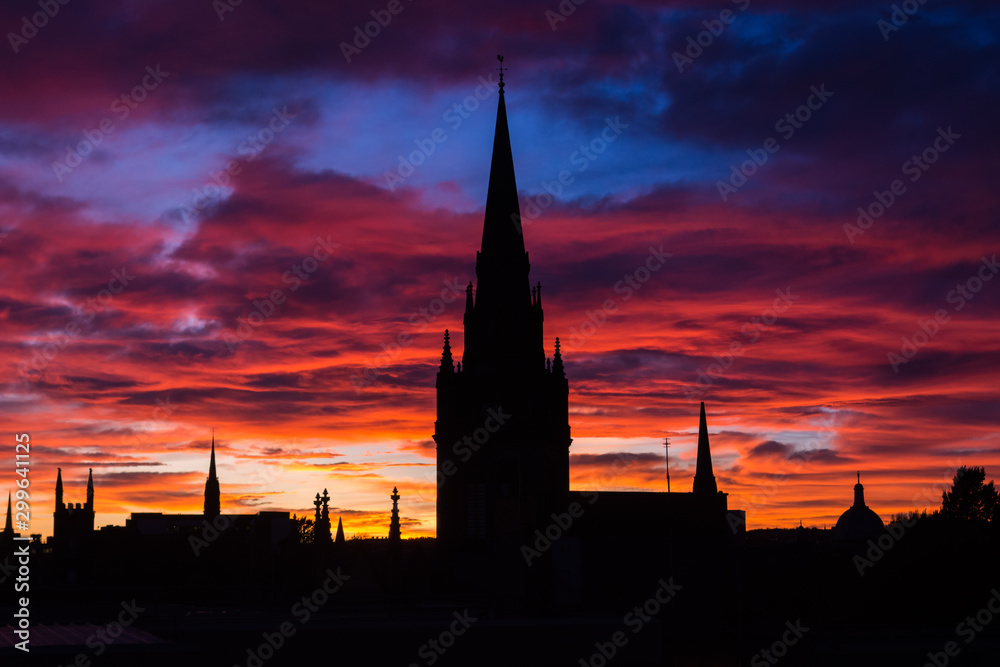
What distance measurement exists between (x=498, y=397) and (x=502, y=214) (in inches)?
543

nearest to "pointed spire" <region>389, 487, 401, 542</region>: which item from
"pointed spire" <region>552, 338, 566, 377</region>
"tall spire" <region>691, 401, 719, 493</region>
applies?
"pointed spire" <region>552, 338, 566, 377</region>

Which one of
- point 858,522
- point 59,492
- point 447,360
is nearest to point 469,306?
point 447,360

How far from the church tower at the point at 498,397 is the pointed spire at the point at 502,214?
0.08m

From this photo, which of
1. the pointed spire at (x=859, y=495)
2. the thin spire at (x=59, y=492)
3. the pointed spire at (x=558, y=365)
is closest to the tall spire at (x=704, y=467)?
the pointed spire at (x=859, y=495)

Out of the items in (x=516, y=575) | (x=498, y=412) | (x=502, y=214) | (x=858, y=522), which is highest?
(x=502, y=214)

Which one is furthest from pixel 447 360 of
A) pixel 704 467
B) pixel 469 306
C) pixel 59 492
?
pixel 59 492

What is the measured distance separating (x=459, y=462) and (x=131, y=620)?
142ft

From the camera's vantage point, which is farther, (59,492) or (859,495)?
(59,492)

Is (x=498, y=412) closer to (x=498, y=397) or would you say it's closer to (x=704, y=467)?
(x=498, y=397)

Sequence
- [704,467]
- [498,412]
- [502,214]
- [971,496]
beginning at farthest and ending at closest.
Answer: [704,467]
[971,496]
[502,214]
[498,412]

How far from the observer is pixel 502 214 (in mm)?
92000

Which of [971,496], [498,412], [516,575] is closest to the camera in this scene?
[516,575]

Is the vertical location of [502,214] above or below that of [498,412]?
above

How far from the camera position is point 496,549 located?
83.2 m
